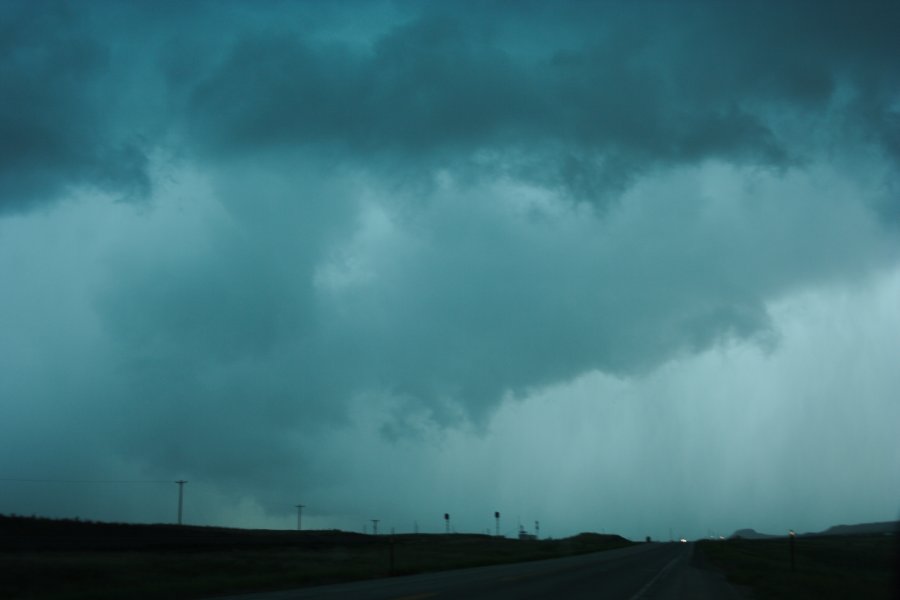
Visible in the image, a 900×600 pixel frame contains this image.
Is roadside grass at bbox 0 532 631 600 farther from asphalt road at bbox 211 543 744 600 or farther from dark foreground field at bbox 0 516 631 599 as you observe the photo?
asphalt road at bbox 211 543 744 600

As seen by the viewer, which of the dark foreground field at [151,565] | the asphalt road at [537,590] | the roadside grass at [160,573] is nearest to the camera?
the asphalt road at [537,590]

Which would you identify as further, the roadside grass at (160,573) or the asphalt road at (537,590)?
the roadside grass at (160,573)

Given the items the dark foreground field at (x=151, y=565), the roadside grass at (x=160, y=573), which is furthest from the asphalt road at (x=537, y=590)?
the dark foreground field at (x=151, y=565)

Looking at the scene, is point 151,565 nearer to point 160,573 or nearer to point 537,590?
point 160,573

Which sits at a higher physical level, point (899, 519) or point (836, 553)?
point (899, 519)

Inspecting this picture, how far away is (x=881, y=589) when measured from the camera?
1006 inches

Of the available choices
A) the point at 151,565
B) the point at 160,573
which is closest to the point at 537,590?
the point at 160,573

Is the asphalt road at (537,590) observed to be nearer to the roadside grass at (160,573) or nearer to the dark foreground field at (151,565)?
the roadside grass at (160,573)

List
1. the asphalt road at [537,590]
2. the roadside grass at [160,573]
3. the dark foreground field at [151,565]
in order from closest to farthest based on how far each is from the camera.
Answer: the asphalt road at [537,590] < the roadside grass at [160,573] < the dark foreground field at [151,565]

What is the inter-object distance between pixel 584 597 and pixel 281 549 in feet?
191

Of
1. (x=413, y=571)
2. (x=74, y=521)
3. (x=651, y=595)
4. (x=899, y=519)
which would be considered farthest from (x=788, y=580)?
(x=74, y=521)

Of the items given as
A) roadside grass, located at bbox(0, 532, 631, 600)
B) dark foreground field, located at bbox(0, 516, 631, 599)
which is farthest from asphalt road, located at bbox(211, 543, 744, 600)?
dark foreground field, located at bbox(0, 516, 631, 599)

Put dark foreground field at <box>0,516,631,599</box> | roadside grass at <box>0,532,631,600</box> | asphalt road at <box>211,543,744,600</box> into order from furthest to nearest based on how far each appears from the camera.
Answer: dark foreground field at <box>0,516,631,599</box>
roadside grass at <box>0,532,631,600</box>
asphalt road at <box>211,543,744,600</box>

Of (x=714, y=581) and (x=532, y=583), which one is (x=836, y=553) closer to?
(x=714, y=581)
